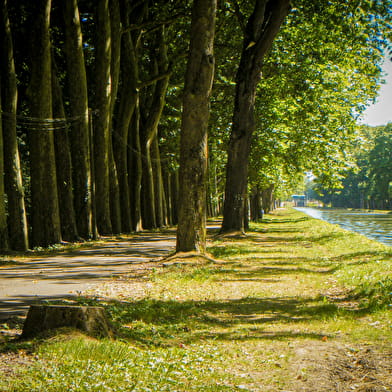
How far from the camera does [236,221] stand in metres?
20.3

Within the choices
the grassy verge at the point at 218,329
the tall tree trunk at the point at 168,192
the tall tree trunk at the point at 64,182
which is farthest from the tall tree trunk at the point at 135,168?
the grassy verge at the point at 218,329

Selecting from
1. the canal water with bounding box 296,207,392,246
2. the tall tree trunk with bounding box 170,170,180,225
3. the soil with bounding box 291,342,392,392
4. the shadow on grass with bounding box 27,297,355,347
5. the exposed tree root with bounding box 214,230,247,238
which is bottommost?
the canal water with bounding box 296,207,392,246

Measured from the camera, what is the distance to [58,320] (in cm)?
561

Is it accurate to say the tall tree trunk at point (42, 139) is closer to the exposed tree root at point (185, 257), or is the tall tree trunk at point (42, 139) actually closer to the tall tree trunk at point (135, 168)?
the exposed tree root at point (185, 257)

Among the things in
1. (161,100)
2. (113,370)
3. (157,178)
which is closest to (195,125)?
(113,370)

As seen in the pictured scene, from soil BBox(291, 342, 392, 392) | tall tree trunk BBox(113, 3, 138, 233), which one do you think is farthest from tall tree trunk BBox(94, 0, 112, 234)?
soil BBox(291, 342, 392, 392)

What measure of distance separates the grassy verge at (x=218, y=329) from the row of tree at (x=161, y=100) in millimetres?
3133

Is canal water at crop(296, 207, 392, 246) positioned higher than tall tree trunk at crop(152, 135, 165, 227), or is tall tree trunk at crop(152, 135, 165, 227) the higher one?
tall tree trunk at crop(152, 135, 165, 227)

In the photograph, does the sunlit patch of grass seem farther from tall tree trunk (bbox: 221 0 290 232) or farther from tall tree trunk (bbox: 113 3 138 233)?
tall tree trunk (bbox: 113 3 138 233)

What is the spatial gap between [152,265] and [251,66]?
10091 millimetres

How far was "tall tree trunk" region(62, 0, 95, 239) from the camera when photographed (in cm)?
1925

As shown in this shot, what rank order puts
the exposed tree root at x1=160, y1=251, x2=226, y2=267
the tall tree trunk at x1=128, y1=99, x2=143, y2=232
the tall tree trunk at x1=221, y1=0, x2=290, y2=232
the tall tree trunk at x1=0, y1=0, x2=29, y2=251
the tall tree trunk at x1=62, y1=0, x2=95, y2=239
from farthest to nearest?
the tall tree trunk at x1=128, y1=99, x2=143, y2=232 → the tall tree trunk at x1=221, y1=0, x2=290, y2=232 → the tall tree trunk at x1=62, y1=0, x2=95, y2=239 → the tall tree trunk at x1=0, y1=0, x2=29, y2=251 → the exposed tree root at x1=160, y1=251, x2=226, y2=267

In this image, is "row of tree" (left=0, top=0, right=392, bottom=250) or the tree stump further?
"row of tree" (left=0, top=0, right=392, bottom=250)

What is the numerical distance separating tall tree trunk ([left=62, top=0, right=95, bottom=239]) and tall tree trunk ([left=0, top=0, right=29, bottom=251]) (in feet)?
9.30
